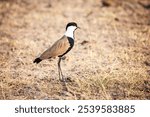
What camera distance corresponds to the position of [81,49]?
3.34 metres

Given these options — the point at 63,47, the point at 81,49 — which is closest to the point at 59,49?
the point at 63,47

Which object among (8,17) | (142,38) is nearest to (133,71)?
(142,38)

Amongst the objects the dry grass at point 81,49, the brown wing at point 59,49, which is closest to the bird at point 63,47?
the brown wing at point 59,49

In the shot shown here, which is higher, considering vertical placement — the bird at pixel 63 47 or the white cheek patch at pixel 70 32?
the white cheek patch at pixel 70 32

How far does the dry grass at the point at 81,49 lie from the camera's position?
2.77 m

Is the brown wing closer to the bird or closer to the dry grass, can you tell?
the bird

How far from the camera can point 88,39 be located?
141 inches

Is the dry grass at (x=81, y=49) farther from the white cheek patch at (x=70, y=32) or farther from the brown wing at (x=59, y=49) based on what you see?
the white cheek patch at (x=70, y=32)

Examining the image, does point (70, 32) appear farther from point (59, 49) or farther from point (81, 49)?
point (81, 49)

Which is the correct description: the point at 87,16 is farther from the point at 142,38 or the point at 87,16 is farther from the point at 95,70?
the point at 95,70

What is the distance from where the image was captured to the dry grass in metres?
2.77

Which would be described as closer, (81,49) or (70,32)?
(70,32)

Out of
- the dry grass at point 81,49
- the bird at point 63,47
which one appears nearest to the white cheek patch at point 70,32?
the bird at point 63,47

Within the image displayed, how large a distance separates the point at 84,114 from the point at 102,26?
1.35 metres
